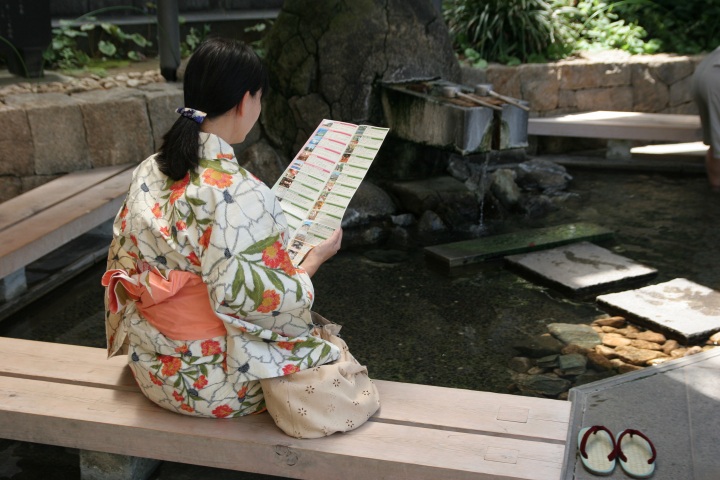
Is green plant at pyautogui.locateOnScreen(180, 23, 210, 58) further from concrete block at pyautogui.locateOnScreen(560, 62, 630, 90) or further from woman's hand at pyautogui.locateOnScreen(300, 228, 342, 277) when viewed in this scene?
woman's hand at pyautogui.locateOnScreen(300, 228, 342, 277)

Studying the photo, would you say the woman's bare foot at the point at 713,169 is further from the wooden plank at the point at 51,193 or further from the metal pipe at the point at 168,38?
the wooden plank at the point at 51,193

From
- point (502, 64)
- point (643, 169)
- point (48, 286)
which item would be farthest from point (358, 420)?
point (502, 64)

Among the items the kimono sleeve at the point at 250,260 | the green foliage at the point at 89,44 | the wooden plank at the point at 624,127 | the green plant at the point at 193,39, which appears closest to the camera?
the kimono sleeve at the point at 250,260

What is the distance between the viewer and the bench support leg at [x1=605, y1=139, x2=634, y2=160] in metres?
7.95

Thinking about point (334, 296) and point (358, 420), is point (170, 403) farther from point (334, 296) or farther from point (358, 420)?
point (334, 296)

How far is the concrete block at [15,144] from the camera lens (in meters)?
5.75

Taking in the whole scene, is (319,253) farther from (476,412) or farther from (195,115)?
(476,412)

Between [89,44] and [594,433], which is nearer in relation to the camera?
[594,433]

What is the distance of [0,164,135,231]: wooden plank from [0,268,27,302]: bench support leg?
11.7 inches

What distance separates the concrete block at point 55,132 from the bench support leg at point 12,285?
122 cm

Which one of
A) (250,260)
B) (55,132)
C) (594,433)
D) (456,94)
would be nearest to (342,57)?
(456,94)

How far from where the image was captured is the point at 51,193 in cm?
552

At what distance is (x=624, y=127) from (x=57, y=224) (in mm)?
4995

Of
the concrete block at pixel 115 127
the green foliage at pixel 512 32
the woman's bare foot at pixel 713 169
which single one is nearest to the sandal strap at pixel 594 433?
the concrete block at pixel 115 127
